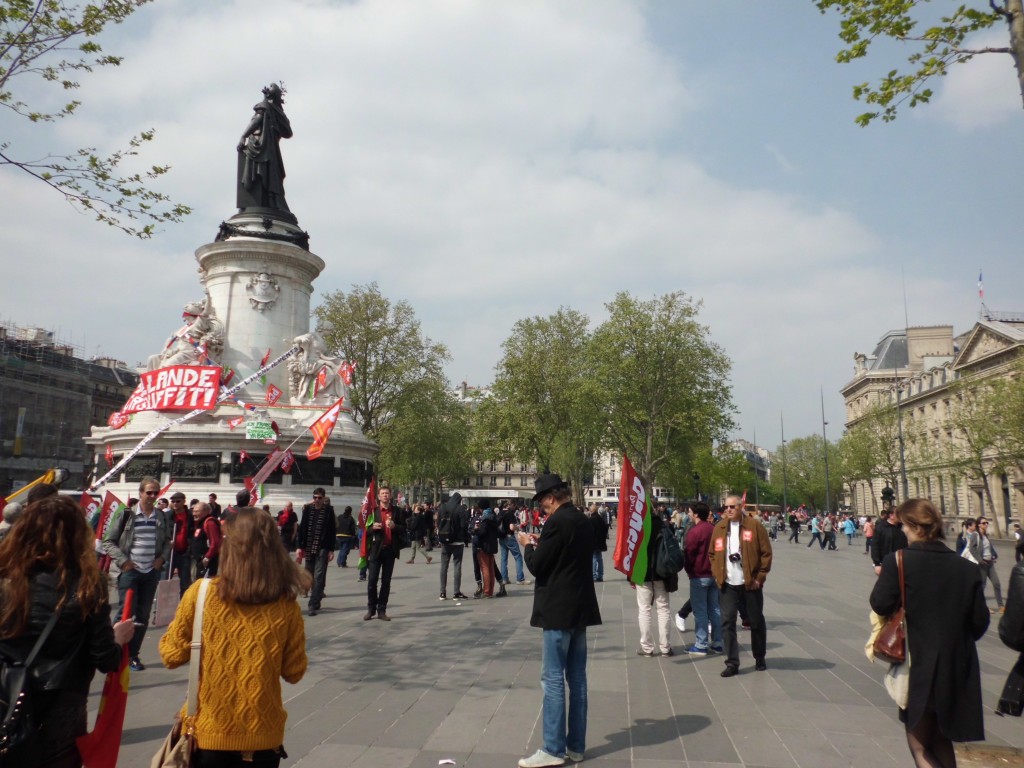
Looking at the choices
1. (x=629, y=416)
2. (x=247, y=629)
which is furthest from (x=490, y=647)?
(x=629, y=416)

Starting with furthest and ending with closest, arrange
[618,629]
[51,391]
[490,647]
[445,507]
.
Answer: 1. [51,391]
2. [445,507]
3. [618,629]
4. [490,647]

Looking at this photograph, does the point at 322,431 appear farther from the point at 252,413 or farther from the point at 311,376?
the point at 311,376

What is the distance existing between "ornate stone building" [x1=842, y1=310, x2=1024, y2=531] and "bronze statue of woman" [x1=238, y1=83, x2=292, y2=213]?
3265cm

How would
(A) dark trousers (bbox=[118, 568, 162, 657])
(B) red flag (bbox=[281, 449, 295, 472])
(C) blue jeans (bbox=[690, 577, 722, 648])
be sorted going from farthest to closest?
1. (B) red flag (bbox=[281, 449, 295, 472])
2. (C) blue jeans (bbox=[690, 577, 722, 648])
3. (A) dark trousers (bbox=[118, 568, 162, 657])

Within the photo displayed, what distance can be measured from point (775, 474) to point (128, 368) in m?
95.6

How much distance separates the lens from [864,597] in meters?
14.0

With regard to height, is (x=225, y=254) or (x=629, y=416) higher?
(x=225, y=254)

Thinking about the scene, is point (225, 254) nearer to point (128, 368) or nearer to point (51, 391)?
point (51, 391)

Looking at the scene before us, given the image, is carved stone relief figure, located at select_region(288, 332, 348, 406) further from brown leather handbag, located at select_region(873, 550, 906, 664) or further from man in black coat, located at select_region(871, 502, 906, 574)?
brown leather handbag, located at select_region(873, 550, 906, 664)

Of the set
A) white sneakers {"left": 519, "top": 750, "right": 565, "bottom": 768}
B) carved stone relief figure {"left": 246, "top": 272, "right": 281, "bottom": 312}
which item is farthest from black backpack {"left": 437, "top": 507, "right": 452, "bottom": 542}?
carved stone relief figure {"left": 246, "top": 272, "right": 281, "bottom": 312}

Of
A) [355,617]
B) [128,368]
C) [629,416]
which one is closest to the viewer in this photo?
[355,617]

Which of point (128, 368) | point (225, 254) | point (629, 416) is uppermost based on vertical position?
point (128, 368)

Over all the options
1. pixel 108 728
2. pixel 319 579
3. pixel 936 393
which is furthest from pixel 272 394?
pixel 936 393

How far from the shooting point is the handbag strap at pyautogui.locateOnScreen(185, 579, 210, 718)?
2932mm
